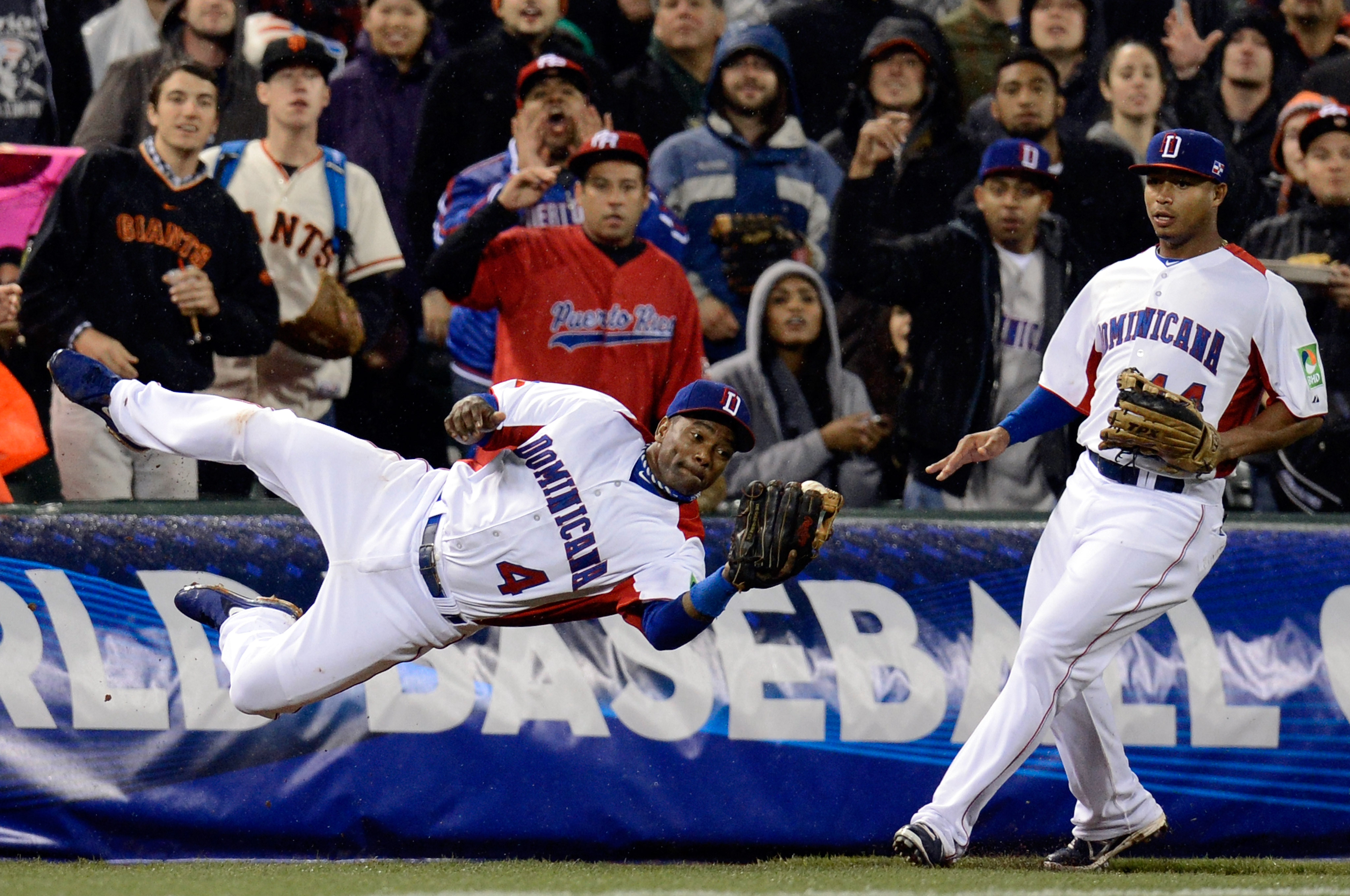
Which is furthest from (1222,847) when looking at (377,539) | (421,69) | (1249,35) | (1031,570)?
(421,69)

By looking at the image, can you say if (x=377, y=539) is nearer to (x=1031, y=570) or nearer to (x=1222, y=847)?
(x=1031, y=570)

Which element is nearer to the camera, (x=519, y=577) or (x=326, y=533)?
(x=519, y=577)

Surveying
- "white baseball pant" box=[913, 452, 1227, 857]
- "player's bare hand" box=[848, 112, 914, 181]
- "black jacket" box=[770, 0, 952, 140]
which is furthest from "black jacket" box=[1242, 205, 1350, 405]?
"white baseball pant" box=[913, 452, 1227, 857]

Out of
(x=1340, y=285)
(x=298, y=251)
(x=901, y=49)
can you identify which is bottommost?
(x=1340, y=285)

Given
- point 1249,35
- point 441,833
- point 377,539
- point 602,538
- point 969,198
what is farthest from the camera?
point 1249,35

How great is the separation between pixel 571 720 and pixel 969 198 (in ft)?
8.86

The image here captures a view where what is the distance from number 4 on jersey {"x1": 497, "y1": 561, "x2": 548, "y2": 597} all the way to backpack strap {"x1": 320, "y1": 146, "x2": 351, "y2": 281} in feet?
7.83

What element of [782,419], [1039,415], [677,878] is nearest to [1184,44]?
[782,419]

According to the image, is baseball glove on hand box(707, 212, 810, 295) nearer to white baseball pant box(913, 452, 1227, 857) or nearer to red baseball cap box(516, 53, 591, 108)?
red baseball cap box(516, 53, 591, 108)

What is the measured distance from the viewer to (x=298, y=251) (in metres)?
5.76

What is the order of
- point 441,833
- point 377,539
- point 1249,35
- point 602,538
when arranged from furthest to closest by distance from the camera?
point 1249,35 < point 441,833 < point 377,539 < point 602,538

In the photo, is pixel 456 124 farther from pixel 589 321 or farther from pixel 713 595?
pixel 713 595

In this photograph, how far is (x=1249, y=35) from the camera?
262 inches

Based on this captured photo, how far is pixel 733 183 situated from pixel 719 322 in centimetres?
56
